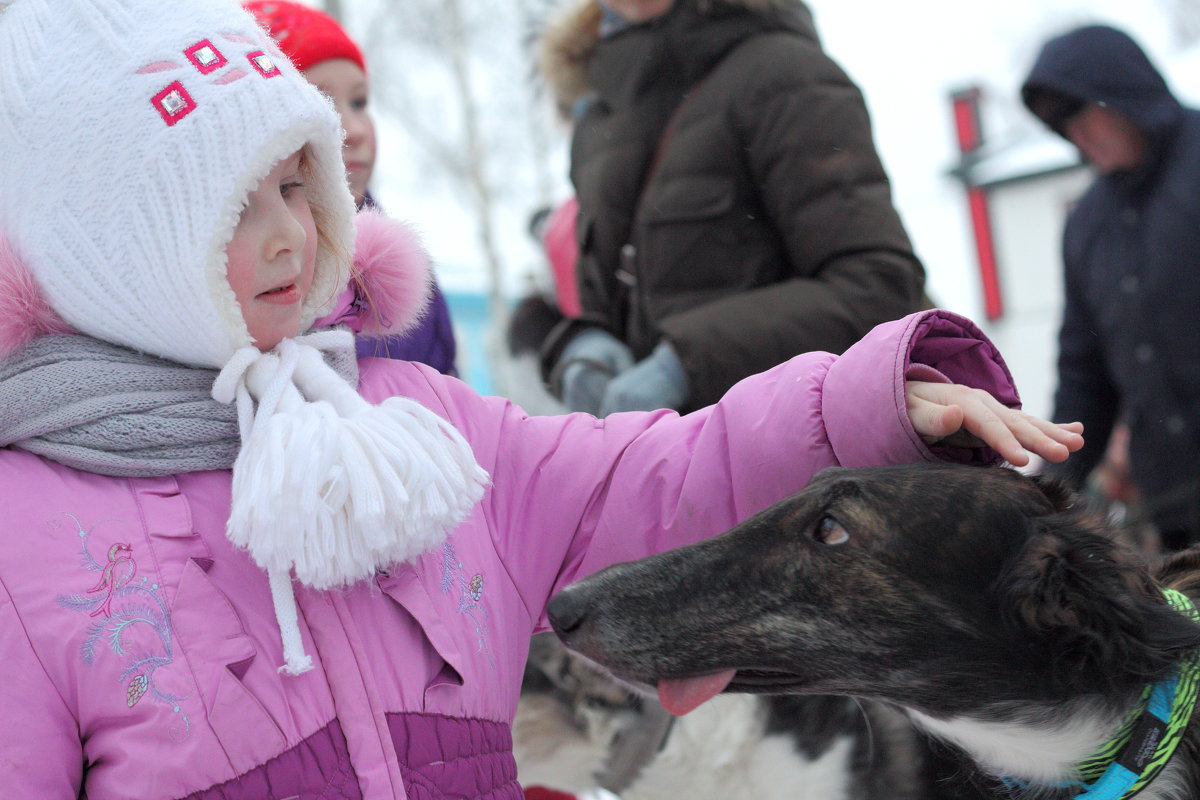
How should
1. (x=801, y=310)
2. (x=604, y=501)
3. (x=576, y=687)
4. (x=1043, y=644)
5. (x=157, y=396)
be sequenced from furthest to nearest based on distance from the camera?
(x=576, y=687), (x=801, y=310), (x=604, y=501), (x=1043, y=644), (x=157, y=396)

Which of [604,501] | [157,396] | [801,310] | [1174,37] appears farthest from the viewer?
[1174,37]

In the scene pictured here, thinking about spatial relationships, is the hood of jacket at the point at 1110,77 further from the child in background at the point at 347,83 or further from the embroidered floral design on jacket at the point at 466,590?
the embroidered floral design on jacket at the point at 466,590

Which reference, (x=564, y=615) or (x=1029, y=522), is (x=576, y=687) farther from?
(x=1029, y=522)

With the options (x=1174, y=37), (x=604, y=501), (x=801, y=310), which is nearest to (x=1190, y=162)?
(x=801, y=310)

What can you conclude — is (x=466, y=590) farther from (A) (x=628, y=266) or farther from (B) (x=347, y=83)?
(B) (x=347, y=83)

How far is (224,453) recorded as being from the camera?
188 centimetres

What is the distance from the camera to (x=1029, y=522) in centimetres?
Result: 195

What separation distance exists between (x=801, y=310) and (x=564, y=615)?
112 centimetres

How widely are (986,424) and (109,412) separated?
1.26 metres

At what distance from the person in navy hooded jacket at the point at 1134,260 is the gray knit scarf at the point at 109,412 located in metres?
3.25

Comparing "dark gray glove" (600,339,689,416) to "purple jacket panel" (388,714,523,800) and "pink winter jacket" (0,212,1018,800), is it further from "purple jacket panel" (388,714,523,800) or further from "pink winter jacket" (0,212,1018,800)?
"purple jacket panel" (388,714,523,800)

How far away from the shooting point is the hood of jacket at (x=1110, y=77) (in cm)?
433

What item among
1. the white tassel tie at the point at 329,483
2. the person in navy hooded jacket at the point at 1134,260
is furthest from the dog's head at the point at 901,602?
the person in navy hooded jacket at the point at 1134,260

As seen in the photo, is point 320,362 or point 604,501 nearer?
point 320,362
